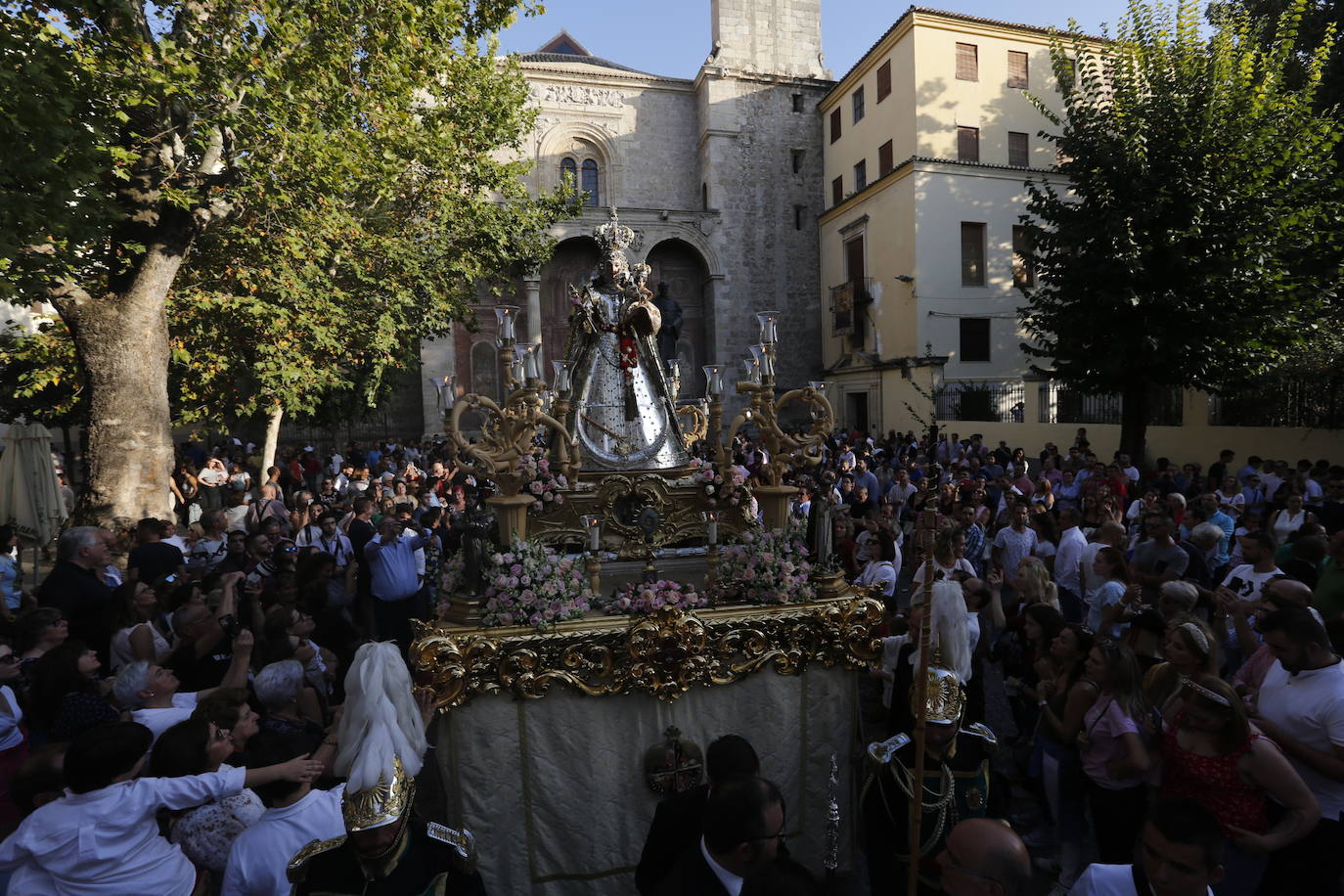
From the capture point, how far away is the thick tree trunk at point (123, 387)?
10023 mm

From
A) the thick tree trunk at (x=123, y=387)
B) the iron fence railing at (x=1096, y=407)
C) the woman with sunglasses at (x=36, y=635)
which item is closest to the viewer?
the woman with sunglasses at (x=36, y=635)

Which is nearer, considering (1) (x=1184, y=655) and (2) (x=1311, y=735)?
(2) (x=1311, y=735)

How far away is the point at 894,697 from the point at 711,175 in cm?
2943

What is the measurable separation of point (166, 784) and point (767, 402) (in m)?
4.37

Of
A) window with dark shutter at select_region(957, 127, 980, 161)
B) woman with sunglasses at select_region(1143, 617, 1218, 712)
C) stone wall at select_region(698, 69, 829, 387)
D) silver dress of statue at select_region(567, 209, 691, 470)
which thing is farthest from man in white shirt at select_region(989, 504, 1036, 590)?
stone wall at select_region(698, 69, 829, 387)

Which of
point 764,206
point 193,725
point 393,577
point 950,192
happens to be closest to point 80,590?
point 393,577

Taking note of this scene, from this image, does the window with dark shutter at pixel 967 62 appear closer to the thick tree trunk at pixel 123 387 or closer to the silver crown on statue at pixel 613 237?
the silver crown on statue at pixel 613 237

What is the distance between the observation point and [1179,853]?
2.18 m

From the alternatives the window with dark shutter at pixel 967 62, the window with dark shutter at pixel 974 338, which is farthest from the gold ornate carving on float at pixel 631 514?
the window with dark shutter at pixel 967 62

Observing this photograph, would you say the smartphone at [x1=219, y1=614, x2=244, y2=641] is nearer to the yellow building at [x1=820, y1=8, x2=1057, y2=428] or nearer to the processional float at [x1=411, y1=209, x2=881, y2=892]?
the processional float at [x1=411, y1=209, x2=881, y2=892]

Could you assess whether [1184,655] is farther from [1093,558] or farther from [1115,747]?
[1093,558]

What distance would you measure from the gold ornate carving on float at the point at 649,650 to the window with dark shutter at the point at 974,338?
69.8ft

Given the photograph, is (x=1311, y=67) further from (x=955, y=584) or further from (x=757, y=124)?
(x=757, y=124)

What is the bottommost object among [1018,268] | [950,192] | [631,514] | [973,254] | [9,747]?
[9,747]
